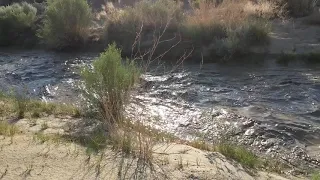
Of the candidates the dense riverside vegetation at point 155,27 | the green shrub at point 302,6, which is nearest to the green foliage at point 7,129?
the dense riverside vegetation at point 155,27

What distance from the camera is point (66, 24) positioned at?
16203 mm

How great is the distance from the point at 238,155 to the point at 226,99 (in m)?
4.01

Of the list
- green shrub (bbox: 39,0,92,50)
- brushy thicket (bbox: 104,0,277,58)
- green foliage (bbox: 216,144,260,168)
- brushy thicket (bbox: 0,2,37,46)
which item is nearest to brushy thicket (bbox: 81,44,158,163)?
green foliage (bbox: 216,144,260,168)

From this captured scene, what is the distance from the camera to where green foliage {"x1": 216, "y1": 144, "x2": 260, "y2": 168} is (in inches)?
210

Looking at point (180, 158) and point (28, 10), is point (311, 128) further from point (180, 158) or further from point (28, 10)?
point (28, 10)

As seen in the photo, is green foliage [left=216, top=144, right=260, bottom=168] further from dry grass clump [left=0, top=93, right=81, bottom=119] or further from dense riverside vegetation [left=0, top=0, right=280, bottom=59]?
dense riverside vegetation [left=0, top=0, right=280, bottom=59]

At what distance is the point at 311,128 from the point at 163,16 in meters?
8.99

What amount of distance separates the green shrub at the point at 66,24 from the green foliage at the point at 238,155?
39.0 ft

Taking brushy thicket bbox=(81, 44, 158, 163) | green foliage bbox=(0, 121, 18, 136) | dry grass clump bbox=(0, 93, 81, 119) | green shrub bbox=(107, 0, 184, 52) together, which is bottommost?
dry grass clump bbox=(0, 93, 81, 119)

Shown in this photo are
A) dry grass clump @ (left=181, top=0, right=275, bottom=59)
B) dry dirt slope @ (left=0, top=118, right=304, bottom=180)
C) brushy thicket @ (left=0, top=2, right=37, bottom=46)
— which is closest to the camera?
dry dirt slope @ (left=0, top=118, right=304, bottom=180)

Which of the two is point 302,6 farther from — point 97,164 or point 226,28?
point 97,164

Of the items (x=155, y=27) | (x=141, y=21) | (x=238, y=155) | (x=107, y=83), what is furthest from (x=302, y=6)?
(x=238, y=155)

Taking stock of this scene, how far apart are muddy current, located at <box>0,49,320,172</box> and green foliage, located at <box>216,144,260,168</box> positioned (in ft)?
2.80

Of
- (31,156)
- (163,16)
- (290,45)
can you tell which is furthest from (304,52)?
(31,156)
